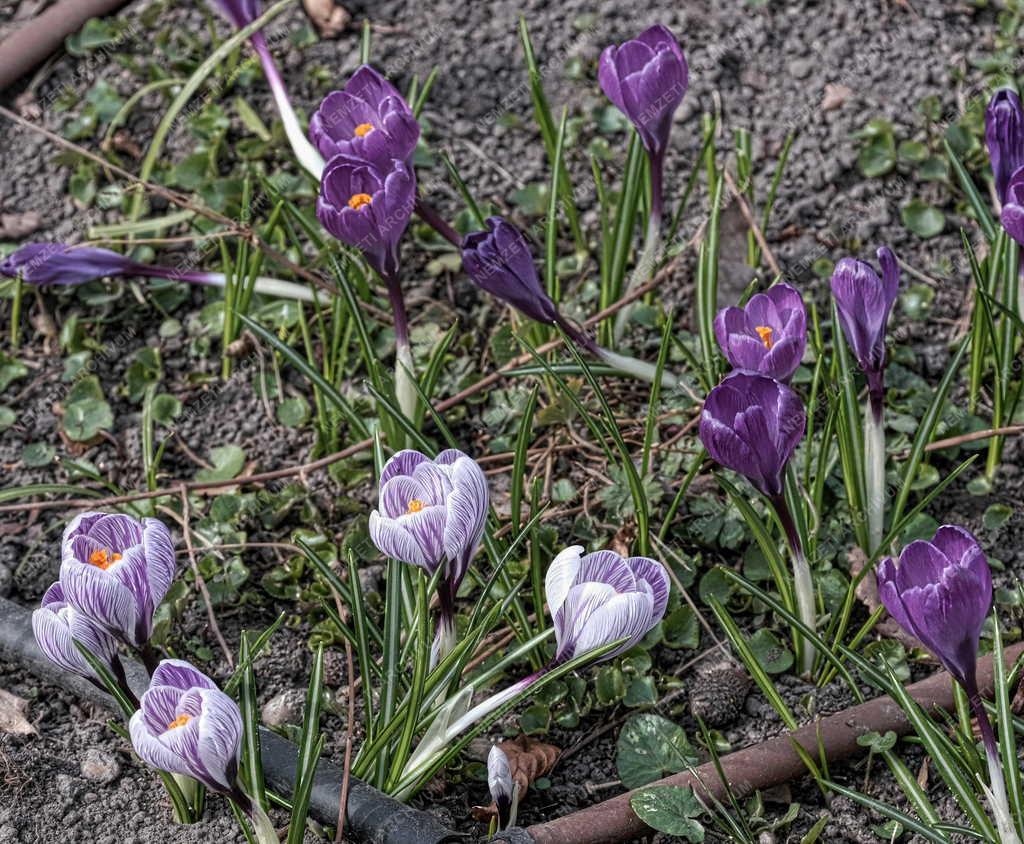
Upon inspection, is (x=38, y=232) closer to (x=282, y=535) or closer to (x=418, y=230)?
(x=418, y=230)

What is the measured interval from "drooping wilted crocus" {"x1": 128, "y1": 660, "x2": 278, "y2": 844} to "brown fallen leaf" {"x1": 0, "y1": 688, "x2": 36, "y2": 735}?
2.15 feet

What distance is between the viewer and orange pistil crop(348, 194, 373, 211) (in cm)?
197

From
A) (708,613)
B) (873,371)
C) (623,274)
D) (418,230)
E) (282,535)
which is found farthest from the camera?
(418,230)

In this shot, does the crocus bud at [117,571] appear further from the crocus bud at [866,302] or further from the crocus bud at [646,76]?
the crocus bud at [646,76]

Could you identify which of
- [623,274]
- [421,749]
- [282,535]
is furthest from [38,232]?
[421,749]

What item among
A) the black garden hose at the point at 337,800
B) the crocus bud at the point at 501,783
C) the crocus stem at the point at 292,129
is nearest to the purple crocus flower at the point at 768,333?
the crocus bud at the point at 501,783

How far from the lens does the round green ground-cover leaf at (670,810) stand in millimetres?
1693

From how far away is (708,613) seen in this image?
6.90 ft

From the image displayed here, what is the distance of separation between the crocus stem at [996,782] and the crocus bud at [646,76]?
3.66 ft

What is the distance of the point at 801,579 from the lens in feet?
6.17

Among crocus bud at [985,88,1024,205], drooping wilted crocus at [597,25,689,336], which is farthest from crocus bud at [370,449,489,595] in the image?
crocus bud at [985,88,1024,205]

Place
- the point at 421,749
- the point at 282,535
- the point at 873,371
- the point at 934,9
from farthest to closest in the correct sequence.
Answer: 1. the point at 934,9
2. the point at 282,535
3. the point at 873,371
4. the point at 421,749

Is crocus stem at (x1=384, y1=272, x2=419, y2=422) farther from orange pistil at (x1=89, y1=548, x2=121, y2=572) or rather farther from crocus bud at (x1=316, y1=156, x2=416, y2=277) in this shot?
orange pistil at (x1=89, y1=548, x2=121, y2=572)

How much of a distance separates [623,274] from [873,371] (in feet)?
2.22
